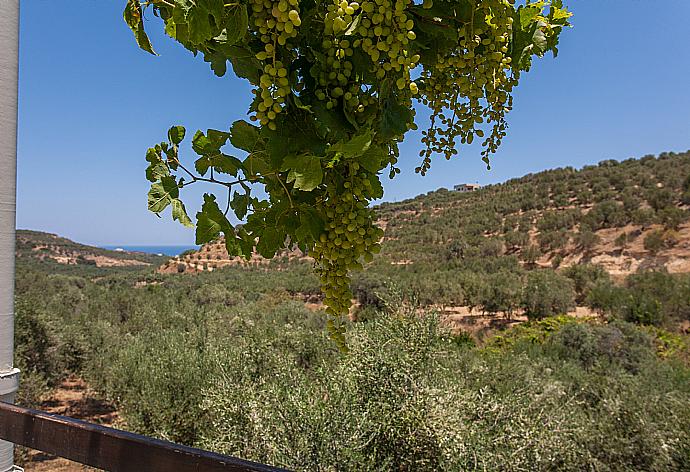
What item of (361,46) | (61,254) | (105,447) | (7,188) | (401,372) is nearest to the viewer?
(361,46)

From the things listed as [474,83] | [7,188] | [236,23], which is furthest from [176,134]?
[7,188]

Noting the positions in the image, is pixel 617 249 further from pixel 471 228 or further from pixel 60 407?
pixel 60 407

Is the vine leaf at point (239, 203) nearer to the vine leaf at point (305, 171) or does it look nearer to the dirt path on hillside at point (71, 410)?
the vine leaf at point (305, 171)

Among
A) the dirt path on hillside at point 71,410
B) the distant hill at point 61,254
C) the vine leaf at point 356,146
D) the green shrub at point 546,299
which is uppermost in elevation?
the distant hill at point 61,254

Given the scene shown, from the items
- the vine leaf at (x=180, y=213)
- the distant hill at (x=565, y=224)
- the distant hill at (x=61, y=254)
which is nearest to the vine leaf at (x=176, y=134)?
the vine leaf at (x=180, y=213)

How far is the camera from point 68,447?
105 cm

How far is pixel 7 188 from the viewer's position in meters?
1.44

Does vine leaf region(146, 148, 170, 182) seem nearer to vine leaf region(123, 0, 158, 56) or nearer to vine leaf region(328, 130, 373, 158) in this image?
vine leaf region(123, 0, 158, 56)

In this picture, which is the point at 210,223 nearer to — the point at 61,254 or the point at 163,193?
the point at 163,193

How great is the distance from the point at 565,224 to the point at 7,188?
2359cm

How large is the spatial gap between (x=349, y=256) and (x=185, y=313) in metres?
12.2

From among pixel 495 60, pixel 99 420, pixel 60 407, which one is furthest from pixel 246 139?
pixel 60 407

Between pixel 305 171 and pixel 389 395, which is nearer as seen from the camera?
pixel 305 171

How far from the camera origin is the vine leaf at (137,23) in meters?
0.66
